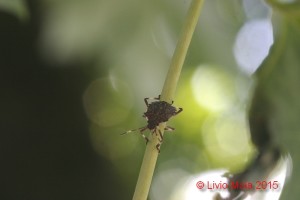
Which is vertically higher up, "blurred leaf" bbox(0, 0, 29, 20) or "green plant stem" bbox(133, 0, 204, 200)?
"blurred leaf" bbox(0, 0, 29, 20)

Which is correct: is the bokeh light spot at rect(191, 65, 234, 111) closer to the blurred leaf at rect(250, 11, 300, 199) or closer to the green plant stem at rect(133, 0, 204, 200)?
the blurred leaf at rect(250, 11, 300, 199)

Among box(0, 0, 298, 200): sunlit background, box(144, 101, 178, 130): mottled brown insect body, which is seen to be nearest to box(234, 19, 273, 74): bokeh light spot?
box(0, 0, 298, 200): sunlit background

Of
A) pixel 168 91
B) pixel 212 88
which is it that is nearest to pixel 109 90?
pixel 212 88

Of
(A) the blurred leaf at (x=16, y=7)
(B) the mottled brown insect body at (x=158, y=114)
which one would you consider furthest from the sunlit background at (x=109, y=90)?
(B) the mottled brown insect body at (x=158, y=114)

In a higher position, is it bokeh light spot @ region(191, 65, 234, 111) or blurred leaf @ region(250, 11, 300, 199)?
bokeh light spot @ region(191, 65, 234, 111)

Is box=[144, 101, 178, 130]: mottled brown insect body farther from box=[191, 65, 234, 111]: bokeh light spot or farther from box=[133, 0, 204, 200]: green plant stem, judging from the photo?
box=[191, 65, 234, 111]: bokeh light spot

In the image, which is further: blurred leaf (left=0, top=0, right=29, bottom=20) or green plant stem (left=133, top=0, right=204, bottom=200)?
blurred leaf (left=0, top=0, right=29, bottom=20)

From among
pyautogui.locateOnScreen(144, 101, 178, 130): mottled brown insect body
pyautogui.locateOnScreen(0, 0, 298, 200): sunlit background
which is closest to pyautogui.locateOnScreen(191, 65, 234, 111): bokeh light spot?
pyautogui.locateOnScreen(0, 0, 298, 200): sunlit background
